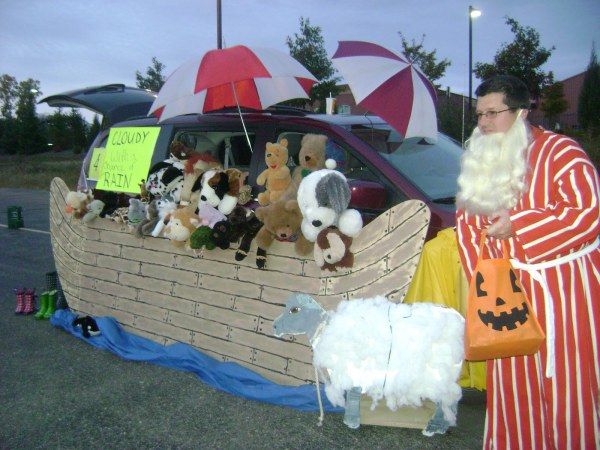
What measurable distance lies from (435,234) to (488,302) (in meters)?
1.22

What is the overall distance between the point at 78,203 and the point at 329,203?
263 centimetres

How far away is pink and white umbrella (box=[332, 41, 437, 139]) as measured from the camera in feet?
10.5

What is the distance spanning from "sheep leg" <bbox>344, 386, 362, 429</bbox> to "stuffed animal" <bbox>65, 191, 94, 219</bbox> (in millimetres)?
2922

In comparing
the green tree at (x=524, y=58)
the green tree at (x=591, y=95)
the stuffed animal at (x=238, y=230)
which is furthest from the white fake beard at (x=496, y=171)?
the green tree at (x=591, y=95)

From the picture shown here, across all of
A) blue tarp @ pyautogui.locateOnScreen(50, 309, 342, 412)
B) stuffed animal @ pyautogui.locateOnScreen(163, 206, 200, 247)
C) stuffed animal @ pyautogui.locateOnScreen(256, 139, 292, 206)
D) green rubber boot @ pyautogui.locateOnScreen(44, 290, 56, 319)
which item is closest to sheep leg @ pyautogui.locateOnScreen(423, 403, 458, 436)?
blue tarp @ pyautogui.locateOnScreen(50, 309, 342, 412)

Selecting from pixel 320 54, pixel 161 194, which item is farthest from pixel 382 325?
pixel 320 54

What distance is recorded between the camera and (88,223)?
4.49m

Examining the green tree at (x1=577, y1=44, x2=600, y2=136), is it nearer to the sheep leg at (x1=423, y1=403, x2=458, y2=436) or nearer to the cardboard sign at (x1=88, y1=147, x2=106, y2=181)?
the cardboard sign at (x1=88, y1=147, x2=106, y2=181)

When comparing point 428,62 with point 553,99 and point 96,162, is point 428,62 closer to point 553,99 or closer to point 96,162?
point 553,99

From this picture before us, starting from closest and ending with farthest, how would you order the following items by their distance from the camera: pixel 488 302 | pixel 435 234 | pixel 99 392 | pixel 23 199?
pixel 488 302 → pixel 435 234 → pixel 99 392 → pixel 23 199

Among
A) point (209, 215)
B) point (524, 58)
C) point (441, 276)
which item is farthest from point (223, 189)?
point (524, 58)

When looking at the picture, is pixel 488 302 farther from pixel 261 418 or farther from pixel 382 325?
pixel 261 418

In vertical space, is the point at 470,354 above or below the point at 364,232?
below

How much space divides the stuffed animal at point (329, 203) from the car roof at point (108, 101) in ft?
9.88
